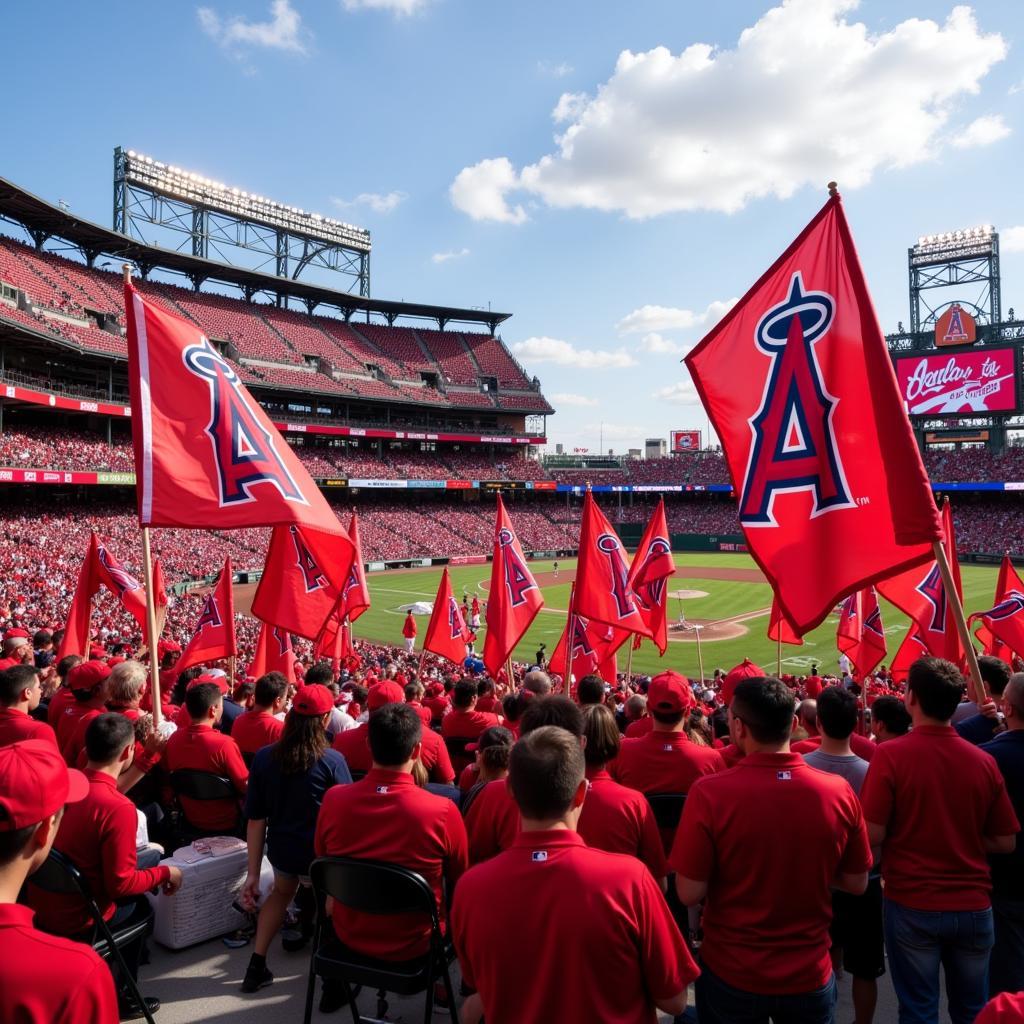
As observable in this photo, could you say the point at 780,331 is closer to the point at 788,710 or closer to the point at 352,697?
the point at 788,710

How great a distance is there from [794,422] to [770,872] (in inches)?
130

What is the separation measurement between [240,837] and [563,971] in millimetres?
4466

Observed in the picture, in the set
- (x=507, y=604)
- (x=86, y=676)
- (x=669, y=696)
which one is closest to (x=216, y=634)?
(x=507, y=604)

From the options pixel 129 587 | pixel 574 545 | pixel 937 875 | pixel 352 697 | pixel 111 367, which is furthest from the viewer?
pixel 574 545

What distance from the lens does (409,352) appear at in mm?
81000

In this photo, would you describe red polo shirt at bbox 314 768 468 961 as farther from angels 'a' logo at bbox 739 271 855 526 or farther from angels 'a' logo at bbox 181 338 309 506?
angels 'a' logo at bbox 181 338 309 506

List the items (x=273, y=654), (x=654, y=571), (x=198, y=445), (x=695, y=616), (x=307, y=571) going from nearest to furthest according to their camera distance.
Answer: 1. (x=198, y=445)
2. (x=307, y=571)
3. (x=273, y=654)
4. (x=654, y=571)
5. (x=695, y=616)

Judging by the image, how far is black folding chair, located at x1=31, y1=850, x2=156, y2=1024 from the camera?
140 inches

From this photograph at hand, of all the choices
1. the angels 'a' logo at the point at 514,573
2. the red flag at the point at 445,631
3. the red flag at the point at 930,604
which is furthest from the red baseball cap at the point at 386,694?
the red flag at the point at 445,631

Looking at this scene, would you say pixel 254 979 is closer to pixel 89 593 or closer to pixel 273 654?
pixel 273 654

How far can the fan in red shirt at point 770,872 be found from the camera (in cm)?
310

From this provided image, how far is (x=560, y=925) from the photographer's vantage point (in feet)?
7.90

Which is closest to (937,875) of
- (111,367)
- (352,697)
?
(352,697)

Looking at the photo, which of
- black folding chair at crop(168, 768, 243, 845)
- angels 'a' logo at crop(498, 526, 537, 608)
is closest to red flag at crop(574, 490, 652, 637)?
angels 'a' logo at crop(498, 526, 537, 608)
